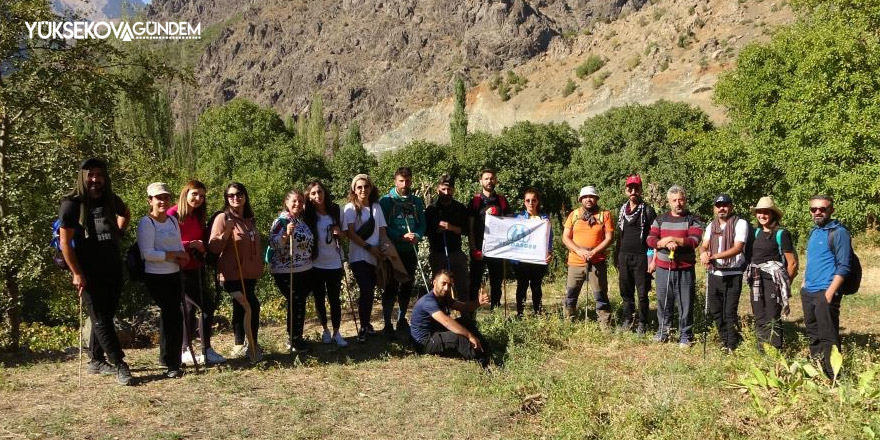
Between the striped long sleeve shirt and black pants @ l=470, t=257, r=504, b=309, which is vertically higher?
the striped long sleeve shirt

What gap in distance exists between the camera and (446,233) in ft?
26.2

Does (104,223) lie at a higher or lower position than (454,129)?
lower

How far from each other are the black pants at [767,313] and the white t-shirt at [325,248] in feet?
15.2

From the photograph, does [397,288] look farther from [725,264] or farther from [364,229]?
[725,264]

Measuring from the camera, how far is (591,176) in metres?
40.8

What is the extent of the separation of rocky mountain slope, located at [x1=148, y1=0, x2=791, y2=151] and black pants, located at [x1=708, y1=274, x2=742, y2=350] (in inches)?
1877

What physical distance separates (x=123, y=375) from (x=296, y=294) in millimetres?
1847

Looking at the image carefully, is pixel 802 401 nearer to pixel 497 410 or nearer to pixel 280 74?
pixel 497 410

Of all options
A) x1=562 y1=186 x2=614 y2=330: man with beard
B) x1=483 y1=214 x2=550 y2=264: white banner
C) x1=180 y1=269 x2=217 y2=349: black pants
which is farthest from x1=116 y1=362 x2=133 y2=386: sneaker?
x1=562 y1=186 x2=614 y2=330: man with beard

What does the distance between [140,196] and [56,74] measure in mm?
12978

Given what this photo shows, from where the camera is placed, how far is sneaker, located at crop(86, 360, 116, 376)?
6051mm

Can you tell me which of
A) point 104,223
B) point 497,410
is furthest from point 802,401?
point 104,223

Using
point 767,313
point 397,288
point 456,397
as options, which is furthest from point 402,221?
point 767,313

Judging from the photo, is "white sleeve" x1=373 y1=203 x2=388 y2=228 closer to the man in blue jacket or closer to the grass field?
the grass field
